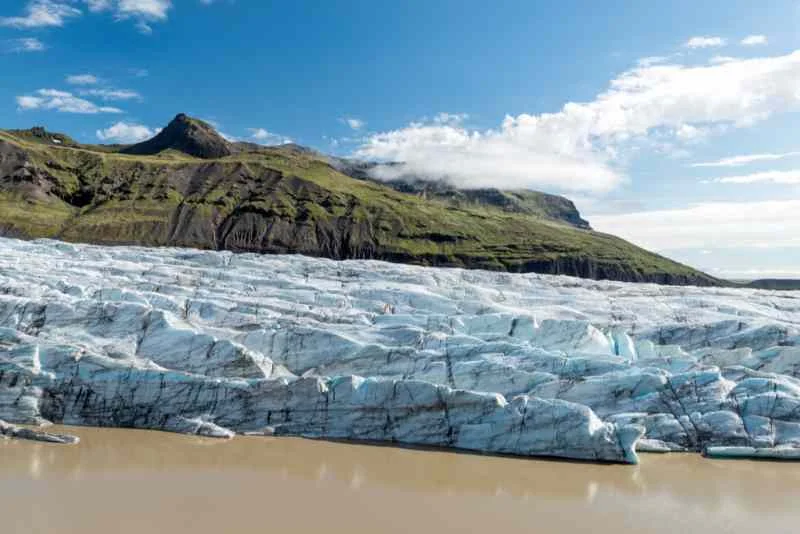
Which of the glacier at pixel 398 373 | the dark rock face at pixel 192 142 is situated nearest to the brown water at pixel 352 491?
the glacier at pixel 398 373

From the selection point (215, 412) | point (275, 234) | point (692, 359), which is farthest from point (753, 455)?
point (275, 234)

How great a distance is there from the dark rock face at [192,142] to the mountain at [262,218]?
4130 centimetres

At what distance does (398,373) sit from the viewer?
22.7m

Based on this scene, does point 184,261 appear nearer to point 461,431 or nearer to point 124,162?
point 461,431

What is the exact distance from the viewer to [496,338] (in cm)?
2548

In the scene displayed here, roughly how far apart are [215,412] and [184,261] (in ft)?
82.3

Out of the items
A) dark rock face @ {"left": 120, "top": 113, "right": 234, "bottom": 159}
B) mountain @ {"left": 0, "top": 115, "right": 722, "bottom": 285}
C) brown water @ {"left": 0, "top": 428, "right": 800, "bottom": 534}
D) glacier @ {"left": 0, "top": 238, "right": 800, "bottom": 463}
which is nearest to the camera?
brown water @ {"left": 0, "top": 428, "right": 800, "bottom": 534}

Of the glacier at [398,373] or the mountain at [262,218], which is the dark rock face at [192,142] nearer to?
the mountain at [262,218]

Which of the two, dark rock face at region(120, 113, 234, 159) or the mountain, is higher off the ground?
dark rock face at region(120, 113, 234, 159)

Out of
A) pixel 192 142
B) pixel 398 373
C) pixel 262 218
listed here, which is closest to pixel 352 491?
pixel 398 373

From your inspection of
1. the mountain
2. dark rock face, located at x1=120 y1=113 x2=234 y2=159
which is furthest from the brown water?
dark rock face, located at x1=120 y1=113 x2=234 y2=159

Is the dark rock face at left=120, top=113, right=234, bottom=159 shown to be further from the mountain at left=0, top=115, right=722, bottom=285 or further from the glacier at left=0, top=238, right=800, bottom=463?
the glacier at left=0, top=238, right=800, bottom=463

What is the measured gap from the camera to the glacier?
19812 mm

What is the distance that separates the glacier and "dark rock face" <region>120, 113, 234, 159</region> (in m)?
164
